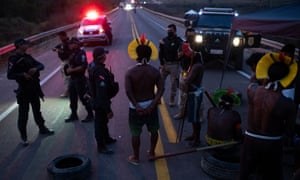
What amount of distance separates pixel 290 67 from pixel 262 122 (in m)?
0.67

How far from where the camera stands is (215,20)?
16125 mm

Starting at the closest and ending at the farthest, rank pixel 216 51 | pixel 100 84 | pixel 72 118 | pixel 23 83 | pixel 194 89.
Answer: pixel 100 84 → pixel 194 89 → pixel 23 83 → pixel 72 118 → pixel 216 51

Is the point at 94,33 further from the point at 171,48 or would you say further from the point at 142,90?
the point at 142,90

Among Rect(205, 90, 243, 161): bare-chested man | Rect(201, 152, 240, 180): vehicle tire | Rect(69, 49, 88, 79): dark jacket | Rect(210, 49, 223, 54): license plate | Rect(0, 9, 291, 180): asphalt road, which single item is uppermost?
Rect(69, 49, 88, 79): dark jacket

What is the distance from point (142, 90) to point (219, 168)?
164 cm

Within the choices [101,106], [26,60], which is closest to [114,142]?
[101,106]

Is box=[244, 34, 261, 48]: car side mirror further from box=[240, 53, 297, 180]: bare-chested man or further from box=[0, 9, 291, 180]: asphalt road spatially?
box=[240, 53, 297, 180]: bare-chested man

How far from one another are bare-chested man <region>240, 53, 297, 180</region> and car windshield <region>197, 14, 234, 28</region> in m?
12.0

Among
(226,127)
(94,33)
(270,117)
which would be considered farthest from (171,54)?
Result: (94,33)

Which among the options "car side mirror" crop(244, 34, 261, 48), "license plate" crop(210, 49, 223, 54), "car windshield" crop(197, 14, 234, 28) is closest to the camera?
"car side mirror" crop(244, 34, 261, 48)

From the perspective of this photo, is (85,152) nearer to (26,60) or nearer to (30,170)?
(30,170)

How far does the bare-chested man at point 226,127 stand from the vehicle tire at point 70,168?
2.02 meters

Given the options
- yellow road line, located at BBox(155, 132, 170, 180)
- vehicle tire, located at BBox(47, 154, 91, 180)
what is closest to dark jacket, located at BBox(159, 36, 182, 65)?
yellow road line, located at BBox(155, 132, 170, 180)

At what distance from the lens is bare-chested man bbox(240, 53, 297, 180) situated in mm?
4016
